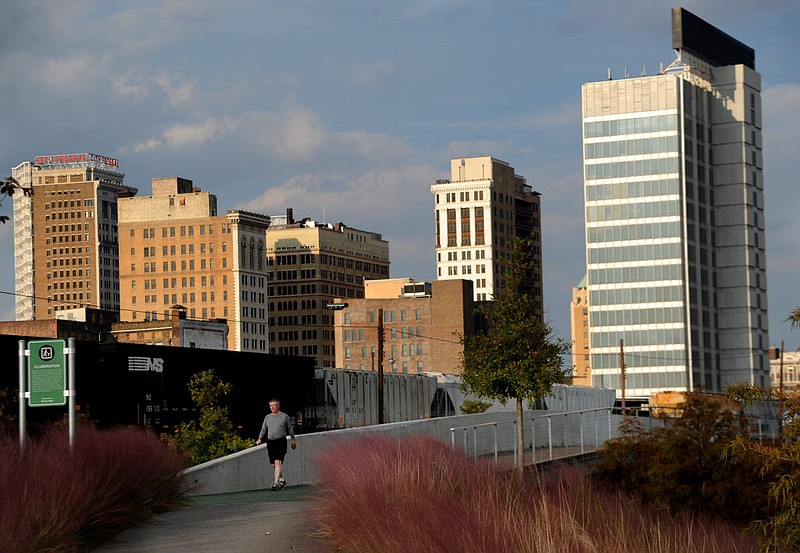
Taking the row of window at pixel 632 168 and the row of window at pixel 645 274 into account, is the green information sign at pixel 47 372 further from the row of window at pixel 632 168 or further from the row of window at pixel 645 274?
the row of window at pixel 632 168

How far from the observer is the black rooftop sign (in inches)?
7087

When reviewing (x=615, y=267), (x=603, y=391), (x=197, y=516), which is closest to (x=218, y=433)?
(x=197, y=516)

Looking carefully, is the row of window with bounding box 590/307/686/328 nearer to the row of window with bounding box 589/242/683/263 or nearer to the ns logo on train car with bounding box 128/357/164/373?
the row of window with bounding box 589/242/683/263

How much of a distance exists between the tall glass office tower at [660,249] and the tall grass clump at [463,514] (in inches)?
5942

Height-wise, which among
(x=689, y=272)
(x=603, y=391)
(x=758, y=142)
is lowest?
(x=603, y=391)

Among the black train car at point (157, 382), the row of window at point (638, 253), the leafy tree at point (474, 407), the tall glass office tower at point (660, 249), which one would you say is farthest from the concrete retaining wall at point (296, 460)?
the row of window at point (638, 253)

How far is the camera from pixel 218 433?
3042 cm

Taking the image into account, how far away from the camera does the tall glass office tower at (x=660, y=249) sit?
6703 inches

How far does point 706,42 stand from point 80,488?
180738 mm

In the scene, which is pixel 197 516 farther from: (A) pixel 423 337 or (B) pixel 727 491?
(A) pixel 423 337

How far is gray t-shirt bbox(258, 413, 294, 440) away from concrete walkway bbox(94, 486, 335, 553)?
183 inches

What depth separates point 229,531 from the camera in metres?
16.0

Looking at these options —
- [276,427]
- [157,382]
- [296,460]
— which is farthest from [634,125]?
[276,427]

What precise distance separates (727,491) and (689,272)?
142 meters
